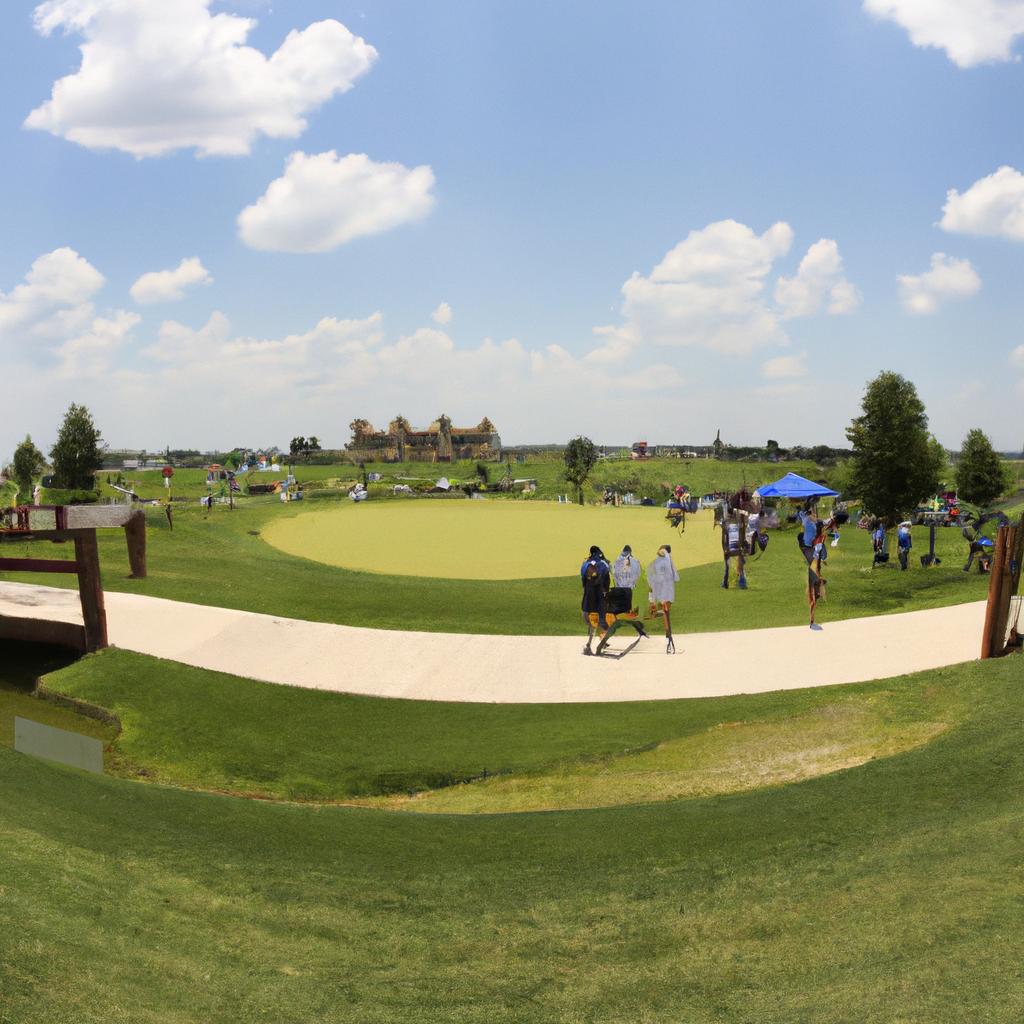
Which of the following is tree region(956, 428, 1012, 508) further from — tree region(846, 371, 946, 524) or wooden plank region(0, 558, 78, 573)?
wooden plank region(0, 558, 78, 573)

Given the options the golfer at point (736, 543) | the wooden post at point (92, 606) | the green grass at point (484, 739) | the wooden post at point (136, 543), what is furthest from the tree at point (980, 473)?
the wooden post at point (92, 606)

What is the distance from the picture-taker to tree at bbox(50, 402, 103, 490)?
200ft

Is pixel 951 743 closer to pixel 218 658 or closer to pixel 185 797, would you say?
pixel 185 797

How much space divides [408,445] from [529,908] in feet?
565

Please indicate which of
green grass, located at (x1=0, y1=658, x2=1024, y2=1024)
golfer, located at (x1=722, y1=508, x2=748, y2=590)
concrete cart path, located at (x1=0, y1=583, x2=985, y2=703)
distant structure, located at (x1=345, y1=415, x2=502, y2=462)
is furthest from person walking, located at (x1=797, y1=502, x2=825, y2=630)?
distant structure, located at (x1=345, y1=415, x2=502, y2=462)

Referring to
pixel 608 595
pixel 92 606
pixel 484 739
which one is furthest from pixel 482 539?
pixel 484 739

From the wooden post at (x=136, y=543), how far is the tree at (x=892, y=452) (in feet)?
117

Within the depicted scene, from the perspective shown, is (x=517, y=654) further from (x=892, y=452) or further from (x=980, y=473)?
(x=980, y=473)

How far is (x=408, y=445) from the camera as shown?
17725cm

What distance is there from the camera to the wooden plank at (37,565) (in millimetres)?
20891

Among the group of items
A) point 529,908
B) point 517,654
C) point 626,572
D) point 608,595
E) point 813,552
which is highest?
point 813,552

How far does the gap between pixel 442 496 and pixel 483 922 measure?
8318cm

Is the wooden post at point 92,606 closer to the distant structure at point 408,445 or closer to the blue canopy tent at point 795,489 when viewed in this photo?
the blue canopy tent at point 795,489

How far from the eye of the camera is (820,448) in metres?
140
